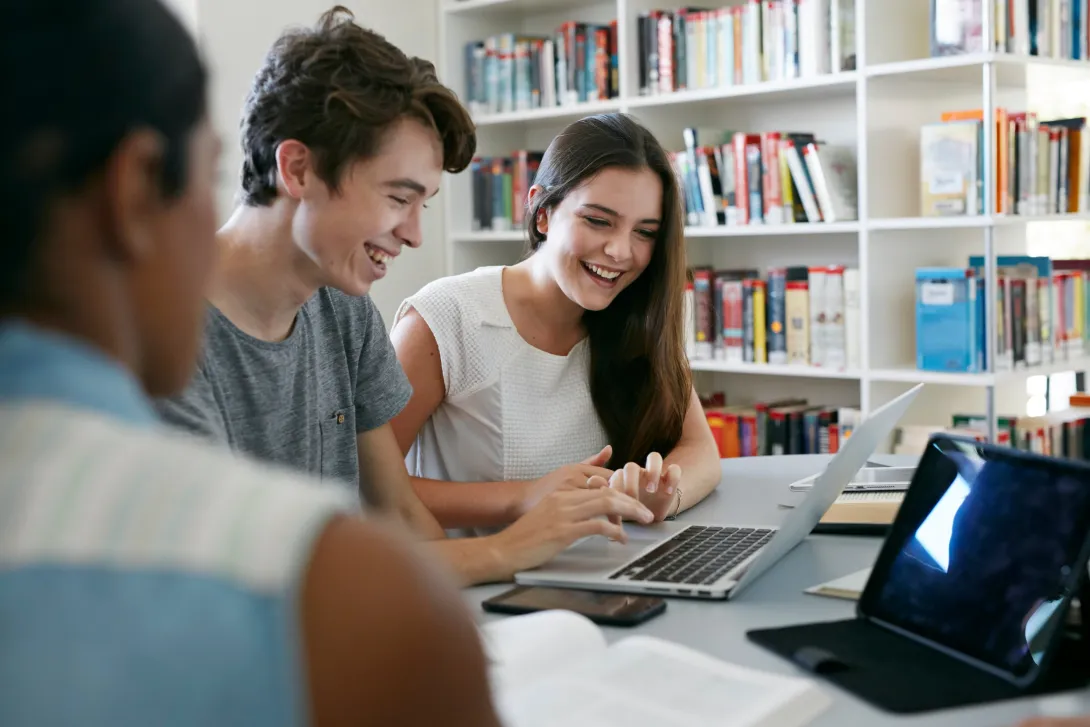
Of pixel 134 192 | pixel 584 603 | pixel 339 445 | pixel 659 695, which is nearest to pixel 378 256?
pixel 339 445

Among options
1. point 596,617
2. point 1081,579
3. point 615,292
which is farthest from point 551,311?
point 1081,579

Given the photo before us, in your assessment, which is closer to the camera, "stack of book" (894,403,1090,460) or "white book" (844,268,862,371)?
"stack of book" (894,403,1090,460)

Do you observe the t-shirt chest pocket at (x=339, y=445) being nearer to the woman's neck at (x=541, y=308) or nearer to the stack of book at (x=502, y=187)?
the woman's neck at (x=541, y=308)

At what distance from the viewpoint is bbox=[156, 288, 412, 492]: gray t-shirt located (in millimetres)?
1357

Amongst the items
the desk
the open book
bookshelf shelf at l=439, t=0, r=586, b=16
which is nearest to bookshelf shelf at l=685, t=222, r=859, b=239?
bookshelf shelf at l=439, t=0, r=586, b=16

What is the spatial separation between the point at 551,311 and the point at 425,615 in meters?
1.68

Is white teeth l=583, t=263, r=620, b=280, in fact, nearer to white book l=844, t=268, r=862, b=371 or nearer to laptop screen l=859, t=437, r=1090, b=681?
laptop screen l=859, t=437, r=1090, b=681

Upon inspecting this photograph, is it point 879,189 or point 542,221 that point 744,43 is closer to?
point 879,189

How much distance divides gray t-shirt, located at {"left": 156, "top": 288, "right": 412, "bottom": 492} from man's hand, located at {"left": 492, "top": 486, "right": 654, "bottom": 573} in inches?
12.7

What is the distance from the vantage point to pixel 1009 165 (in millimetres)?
3061

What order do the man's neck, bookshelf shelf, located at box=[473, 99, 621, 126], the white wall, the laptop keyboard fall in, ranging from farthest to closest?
bookshelf shelf, located at box=[473, 99, 621, 126], the white wall, the man's neck, the laptop keyboard

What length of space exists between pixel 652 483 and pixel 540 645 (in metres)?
0.63

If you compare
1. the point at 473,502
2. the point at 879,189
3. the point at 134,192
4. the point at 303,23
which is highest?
the point at 303,23

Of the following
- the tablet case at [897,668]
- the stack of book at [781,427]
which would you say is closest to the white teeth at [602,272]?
the tablet case at [897,668]
